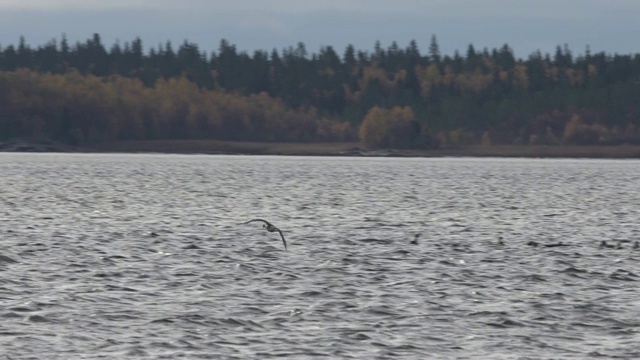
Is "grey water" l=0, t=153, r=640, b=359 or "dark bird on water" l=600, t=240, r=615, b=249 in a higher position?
"grey water" l=0, t=153, r=640, b=359

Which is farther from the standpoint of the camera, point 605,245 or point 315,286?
point 605,245

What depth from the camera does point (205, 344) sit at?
2181 centimetres

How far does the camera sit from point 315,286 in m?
29.8

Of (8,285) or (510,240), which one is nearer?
(8,285)

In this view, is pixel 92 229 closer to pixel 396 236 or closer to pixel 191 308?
pixel 396 236

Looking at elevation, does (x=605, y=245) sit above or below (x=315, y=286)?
below

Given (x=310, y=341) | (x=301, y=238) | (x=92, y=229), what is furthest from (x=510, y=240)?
(x=310, y=341)

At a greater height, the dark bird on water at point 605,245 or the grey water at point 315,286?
the grey water at point 315,286

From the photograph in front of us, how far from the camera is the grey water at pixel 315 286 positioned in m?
22.0

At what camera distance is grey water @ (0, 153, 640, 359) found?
72.3 ft

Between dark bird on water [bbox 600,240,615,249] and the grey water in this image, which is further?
dark bird on water [bbox 600,240,615,249]

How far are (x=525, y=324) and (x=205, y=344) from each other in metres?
6.42

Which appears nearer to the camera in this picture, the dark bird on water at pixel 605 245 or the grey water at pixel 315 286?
the grey water at pixel 315 286

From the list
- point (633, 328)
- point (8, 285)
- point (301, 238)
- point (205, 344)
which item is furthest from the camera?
point (301, 238)
